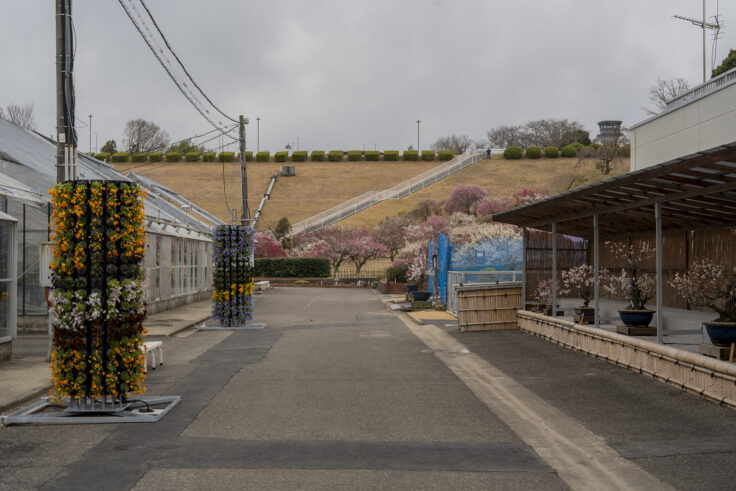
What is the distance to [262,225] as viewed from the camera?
234ft

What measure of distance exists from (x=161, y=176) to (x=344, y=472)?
92.5 meters

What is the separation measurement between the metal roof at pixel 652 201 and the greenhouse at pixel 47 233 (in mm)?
6704

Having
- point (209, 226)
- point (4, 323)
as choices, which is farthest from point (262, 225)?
point (4, 323)

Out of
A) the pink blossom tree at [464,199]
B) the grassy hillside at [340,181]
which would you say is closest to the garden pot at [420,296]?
the grassy hillside at [340,181]

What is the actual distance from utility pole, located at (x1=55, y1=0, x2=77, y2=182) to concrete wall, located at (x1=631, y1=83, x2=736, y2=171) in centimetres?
1614

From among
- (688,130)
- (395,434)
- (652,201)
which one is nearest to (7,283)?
(395,434)

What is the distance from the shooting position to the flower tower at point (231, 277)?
63.7ft

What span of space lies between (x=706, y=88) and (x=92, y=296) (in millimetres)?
19802

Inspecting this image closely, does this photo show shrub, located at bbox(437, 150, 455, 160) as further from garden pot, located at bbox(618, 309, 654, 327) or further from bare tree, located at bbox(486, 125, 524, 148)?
garden pot, located at bbox(618, 309, 654, 327)

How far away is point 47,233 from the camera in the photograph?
1711cm

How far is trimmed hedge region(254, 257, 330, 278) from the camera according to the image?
169 feet

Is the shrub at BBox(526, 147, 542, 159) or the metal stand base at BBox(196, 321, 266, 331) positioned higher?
the shrub at BBox(526, 147, 542, 159)

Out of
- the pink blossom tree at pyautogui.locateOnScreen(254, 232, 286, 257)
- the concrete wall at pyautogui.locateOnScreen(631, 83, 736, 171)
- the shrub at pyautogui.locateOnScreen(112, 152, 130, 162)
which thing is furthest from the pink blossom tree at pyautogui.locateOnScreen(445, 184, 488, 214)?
the shrub at pyautogui.locateOnScreen(112, 152, 130, 162)

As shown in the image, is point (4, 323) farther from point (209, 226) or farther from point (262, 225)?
point (262, 225)
